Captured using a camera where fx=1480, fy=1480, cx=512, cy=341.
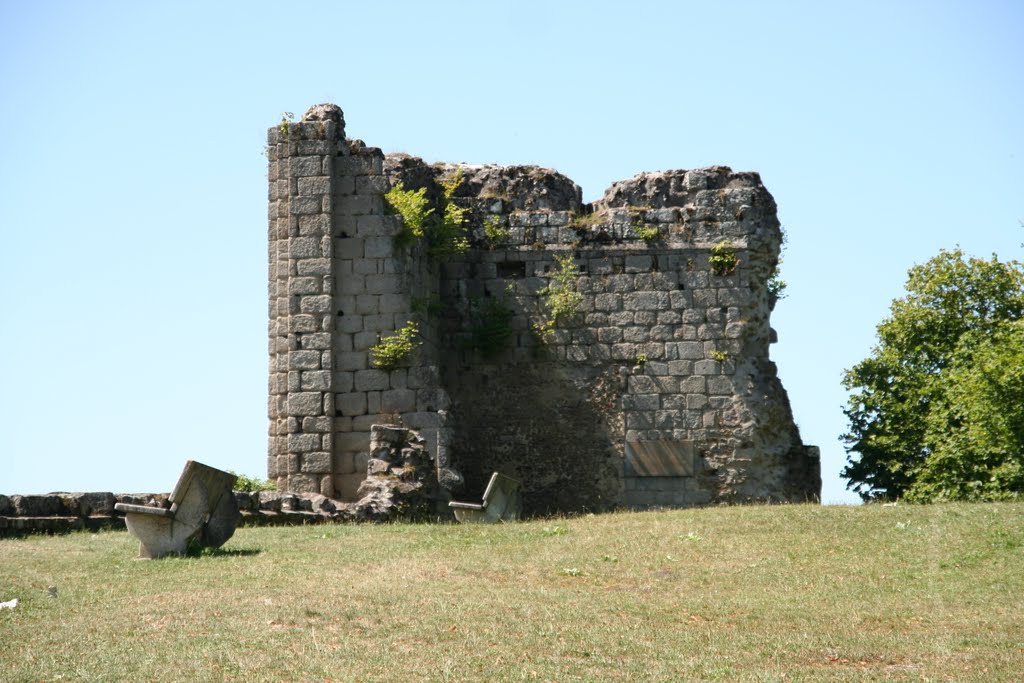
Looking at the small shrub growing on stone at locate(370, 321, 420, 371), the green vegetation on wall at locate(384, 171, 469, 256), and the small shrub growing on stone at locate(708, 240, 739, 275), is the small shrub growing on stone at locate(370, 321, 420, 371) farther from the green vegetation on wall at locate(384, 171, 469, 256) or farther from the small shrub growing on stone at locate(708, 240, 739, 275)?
the small shrub growing on stone at locate(708, 240, 739, 275)

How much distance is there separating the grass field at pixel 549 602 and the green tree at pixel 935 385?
641 centimetres

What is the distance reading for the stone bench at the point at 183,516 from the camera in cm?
1553

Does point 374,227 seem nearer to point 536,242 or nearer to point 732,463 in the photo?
point 536,242

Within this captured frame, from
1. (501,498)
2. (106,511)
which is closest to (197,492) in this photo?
(106,511)

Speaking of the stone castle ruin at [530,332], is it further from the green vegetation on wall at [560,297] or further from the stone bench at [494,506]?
the stone bench at [494,506]

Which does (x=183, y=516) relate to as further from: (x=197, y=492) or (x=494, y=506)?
(x=494, y=506)

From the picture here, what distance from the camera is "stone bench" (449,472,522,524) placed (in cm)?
1948

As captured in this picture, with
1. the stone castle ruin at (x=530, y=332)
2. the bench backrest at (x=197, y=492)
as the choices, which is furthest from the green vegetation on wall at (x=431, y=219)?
the bench backrest at (x=197, y=492)

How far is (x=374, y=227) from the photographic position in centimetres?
2139

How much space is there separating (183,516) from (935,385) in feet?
49.4

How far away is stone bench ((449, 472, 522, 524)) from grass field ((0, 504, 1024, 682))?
0.96 meters

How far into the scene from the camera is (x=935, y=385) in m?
26.0

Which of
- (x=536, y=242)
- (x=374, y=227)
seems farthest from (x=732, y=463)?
(x=374, y=227)

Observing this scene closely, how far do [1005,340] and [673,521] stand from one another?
10.7 meters
